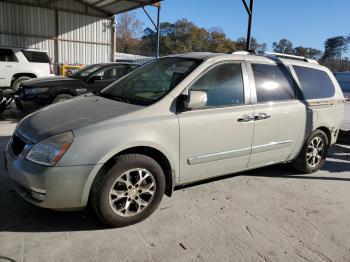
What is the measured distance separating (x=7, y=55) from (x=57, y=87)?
678 centimetres

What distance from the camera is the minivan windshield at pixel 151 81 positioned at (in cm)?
381

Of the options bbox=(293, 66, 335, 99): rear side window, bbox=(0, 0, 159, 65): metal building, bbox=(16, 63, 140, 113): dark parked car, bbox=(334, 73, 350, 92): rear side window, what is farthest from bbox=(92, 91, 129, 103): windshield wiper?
bbox=(334, 73, 350, 92): rear side window

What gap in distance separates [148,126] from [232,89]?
1.25 m

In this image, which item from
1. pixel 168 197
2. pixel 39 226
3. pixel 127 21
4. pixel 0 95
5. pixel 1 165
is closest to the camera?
pixel 39 226

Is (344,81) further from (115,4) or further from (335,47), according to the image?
(335,47)

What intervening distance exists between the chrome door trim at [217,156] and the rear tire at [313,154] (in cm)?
130

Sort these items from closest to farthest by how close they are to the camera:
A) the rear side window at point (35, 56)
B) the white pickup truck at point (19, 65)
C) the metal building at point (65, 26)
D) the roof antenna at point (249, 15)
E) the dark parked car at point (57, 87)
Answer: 1. the dark parked car at point (57, 87)
2. the roof antenna at point (249, 15)
3. the white pickup truck at point (19, 65)
4. the rear side window at point (35, 56)
5. the metal building at point (65, 26)

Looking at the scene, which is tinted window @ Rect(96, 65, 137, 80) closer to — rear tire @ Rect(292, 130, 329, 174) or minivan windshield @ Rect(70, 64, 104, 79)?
minivan windshield @ Rect(70, 64, 104, 79)

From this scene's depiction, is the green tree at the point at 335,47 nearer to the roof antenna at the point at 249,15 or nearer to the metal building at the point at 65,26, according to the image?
the metal building at the point at 65,26

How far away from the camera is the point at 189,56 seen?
4312 millimetres

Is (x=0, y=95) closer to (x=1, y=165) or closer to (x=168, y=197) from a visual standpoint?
(x=1, y=165)

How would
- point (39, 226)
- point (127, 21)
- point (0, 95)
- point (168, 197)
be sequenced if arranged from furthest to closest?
point (127, 21), point (0, 95), point (168, 197), point (39, 226)

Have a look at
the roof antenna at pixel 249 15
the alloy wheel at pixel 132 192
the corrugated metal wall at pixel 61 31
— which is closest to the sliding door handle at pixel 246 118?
the alloy wheel at pixel 132 192

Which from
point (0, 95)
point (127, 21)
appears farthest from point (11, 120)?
point (127, 21)
